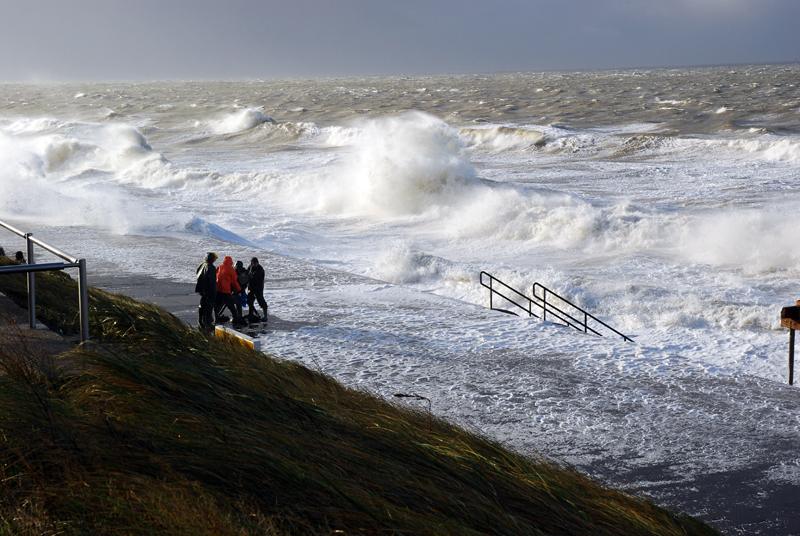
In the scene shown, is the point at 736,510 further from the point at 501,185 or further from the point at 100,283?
the point at 501,185

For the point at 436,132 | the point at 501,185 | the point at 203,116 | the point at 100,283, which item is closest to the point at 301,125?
the point at 203,116

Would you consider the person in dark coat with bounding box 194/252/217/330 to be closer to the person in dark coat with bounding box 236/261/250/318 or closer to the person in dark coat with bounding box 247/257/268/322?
the person in dark coat with bounding box 236/261/250/318

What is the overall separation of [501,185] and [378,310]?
1812 centimetres

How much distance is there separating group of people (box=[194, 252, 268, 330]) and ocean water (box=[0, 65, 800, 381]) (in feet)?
15.1

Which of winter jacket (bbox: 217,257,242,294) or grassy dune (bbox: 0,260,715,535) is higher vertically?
grassy dune (bbox: 0,260,715,535)

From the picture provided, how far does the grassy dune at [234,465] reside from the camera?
391 cm

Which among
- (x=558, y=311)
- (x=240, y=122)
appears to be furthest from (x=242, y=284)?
(x=240, y=122)

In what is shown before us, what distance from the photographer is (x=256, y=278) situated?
13.9 meters

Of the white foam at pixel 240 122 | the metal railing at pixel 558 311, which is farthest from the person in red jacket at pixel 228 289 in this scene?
the white foam at pixel 240 122

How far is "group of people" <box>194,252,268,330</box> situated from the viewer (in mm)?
12711

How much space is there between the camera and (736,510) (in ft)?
24.1

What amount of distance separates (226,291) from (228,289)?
0.04 m

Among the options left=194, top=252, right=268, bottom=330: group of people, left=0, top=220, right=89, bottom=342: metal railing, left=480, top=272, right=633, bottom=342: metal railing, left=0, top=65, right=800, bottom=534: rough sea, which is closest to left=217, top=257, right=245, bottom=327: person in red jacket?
left=194, top=252, right=268, bottom=330: group of people

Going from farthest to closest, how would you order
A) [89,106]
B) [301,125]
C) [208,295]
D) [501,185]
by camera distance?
[89,106] → [301,125] → [501,185] → [208,295]
